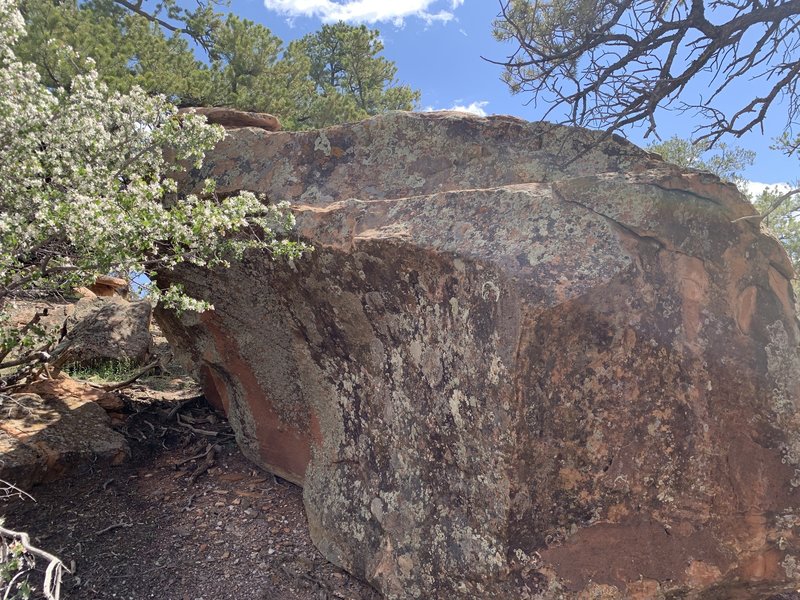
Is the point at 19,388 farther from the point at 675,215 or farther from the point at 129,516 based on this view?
the point at 675,215

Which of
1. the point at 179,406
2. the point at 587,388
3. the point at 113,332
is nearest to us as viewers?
the point at 587,388

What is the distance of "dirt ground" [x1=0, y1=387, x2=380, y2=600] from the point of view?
13.6 feet

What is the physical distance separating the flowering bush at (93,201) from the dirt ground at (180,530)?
54.3 inches

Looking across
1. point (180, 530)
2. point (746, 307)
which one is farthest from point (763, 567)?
point (180, 530)

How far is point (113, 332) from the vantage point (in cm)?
732

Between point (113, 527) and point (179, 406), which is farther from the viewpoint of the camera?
point (179, 406)

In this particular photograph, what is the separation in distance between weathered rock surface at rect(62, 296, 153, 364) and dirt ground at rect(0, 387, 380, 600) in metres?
1.72

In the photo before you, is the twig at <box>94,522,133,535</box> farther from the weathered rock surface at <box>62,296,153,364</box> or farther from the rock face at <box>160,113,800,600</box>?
the weathered rock surface at <box>62,296,153,364</box>

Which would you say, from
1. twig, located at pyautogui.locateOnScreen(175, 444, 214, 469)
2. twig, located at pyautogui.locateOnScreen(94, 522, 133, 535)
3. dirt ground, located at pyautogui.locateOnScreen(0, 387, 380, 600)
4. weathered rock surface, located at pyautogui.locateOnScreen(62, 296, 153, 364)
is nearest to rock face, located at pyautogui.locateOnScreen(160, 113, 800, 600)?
dirt ground, located at pyautogui.locateOnScreen(0, 387, 380, 600)

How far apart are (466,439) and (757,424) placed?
1.69 meters

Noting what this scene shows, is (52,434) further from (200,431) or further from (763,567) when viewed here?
(763,567)

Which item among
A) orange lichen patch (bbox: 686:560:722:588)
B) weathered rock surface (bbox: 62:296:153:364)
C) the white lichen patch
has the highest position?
the white lichen patch

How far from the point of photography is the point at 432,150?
4.62 metres

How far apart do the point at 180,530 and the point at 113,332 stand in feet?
11.5
